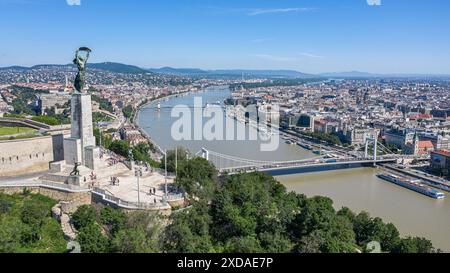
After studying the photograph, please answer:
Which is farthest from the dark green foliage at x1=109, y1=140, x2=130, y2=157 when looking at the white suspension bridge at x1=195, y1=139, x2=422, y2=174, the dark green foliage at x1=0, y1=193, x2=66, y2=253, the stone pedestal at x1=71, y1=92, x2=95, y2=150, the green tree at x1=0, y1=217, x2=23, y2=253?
the green tree at x1=0, y1=217, x2=23, y2=253

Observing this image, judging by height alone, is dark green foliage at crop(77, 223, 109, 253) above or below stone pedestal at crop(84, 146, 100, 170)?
below

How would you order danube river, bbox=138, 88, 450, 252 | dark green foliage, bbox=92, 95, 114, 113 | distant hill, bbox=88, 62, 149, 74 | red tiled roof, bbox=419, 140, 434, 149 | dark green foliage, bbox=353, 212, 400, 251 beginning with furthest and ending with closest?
distant hill, bbox=88, 62, 149, 74 < dark green foliage, bbox=92, 95, 114, 113 < red tiled roof, bbox=419, 140, 434, 149 < danube river, bbox=138, 88, 450, 252 < dark green foliage, bbox=353, 212, 400, 251

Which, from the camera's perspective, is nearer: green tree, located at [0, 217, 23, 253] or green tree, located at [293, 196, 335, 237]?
green tree, located at [0, 217, 23, 253]

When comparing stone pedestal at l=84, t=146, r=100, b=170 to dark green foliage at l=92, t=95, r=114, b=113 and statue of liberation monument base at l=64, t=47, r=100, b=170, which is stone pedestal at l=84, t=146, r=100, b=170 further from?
dark green foliage at l=92, t=95, r=114, b=113

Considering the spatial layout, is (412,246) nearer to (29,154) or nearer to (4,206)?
(4,206)

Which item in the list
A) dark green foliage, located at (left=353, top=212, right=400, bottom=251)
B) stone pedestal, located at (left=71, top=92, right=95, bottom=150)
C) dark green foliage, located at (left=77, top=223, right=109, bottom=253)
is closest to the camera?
dark green foliage, located at (left=77, top=223, right=109, bottom=253)

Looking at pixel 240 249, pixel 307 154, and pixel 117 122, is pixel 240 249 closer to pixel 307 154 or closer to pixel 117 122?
pixel 307 154
